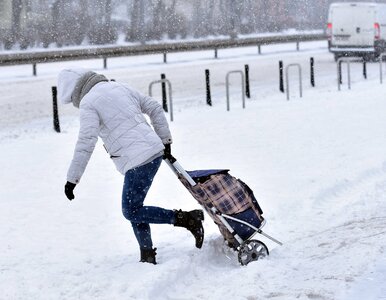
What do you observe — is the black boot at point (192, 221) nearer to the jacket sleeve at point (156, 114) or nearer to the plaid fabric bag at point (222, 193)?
the plaid fabric bag at point (222, 193)

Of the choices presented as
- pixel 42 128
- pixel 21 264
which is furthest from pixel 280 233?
pixel 42 128

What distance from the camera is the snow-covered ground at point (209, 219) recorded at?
20.3 ft

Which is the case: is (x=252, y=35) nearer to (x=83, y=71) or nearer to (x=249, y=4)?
(x=249, y=4)

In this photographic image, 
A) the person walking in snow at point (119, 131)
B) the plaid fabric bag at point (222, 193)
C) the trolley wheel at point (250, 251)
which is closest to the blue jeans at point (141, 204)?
the person walking in snow at point (119, 131)

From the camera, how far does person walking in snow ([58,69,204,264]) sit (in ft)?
20.5

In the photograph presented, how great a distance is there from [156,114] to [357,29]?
25.6 metres

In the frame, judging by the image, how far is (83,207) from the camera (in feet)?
30.3

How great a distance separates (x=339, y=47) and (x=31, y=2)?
40.9 ft

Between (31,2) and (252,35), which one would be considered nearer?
(31,2)

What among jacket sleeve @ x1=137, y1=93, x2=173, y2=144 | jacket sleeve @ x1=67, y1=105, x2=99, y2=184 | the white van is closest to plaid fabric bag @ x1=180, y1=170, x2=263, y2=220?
jacket sleeve @ x1=137, y1=93, x2=173, y2=144

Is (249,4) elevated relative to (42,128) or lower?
elevated

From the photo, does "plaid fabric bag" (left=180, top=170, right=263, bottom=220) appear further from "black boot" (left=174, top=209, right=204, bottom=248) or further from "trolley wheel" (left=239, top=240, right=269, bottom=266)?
"trolley wheel" (left=239, top=240, right=269, bottom=266)

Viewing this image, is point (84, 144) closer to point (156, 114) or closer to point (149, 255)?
point (156, 114)

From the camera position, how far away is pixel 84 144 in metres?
6.23
